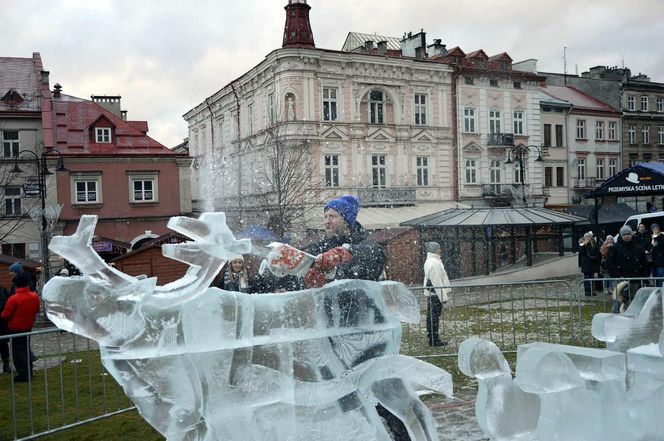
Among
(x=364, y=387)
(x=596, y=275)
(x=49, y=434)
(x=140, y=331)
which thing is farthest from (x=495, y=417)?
(x=596, y=275)

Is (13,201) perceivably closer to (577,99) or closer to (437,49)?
(437,49)

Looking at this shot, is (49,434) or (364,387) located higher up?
(364,387)

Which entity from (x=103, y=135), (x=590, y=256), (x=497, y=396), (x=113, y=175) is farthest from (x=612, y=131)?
(x=497, y=396)

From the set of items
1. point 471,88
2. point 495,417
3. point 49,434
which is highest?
point 471,88

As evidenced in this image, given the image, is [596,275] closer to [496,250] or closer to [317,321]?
[496,250]

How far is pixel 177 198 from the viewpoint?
28938 mm

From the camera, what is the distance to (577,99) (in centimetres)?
4103

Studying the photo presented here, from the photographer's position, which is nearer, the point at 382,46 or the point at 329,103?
the point at 329,103

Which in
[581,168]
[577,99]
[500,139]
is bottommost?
[581,168]

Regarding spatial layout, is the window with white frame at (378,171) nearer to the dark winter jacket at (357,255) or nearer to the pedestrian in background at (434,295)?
the pedestrian in background at (434,295)

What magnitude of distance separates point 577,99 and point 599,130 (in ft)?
7.84

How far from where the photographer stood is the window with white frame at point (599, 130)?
4066 cm

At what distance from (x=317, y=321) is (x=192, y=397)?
0.73m

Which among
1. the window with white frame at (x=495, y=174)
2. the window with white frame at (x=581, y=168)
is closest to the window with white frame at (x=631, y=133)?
the window with white frame at (x=581, y=168)
